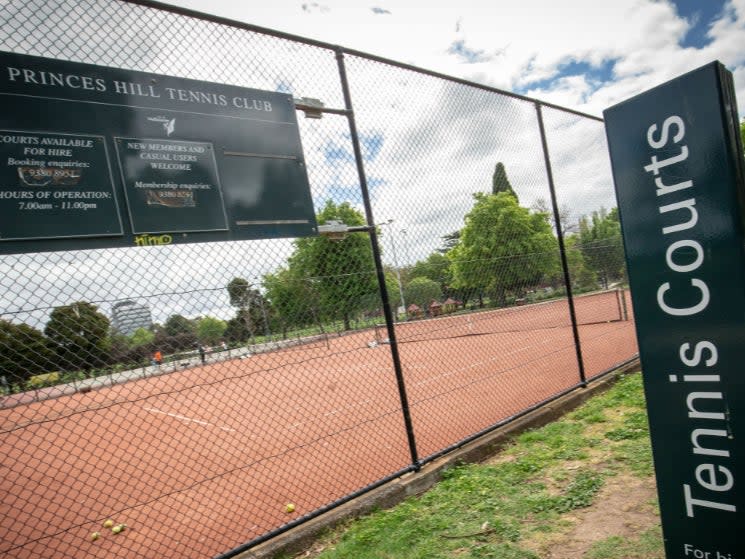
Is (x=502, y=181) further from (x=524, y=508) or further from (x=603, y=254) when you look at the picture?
(x=524, y=508)

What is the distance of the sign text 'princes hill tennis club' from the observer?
1.54 m

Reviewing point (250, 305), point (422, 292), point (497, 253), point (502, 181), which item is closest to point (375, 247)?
point (250, 305)

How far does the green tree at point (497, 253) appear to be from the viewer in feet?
20.6

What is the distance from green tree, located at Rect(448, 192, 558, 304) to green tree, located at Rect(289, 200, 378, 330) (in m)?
1.31

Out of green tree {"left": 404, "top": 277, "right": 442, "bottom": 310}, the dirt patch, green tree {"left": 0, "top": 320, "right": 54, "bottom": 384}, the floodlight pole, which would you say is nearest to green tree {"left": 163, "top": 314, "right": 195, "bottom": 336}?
A: green tree {"left": 0, "top": 320, "right": 54, "bottom": 384}

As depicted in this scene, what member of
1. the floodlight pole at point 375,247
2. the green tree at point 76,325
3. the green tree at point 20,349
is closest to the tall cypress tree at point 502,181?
the floodlight pole at point 375,247

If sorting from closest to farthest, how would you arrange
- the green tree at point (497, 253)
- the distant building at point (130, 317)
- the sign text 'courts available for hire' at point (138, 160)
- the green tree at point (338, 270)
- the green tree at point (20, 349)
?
1. the sign text 'courts available for hire' at point (138, 160)
2. the distant building at point (130, 317)
3. the green tree at point (20, 349)
4. the green tree at point (338, 270)
5. the green tree at point (497, 253)

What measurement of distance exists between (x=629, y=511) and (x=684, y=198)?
93.0 inches

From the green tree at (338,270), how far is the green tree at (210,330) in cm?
126

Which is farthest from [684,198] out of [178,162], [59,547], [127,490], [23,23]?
[127,490]

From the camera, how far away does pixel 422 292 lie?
6.43 metres

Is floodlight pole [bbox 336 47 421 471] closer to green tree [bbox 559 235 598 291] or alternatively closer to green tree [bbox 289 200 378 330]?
green tree [bbox 289 200 378 330]

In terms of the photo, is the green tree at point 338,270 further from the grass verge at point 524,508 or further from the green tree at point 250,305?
the grass verge at point 524,508

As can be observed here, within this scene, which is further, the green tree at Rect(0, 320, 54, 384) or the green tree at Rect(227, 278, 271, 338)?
the green tree at Rect(0, 320, 54, 384)
